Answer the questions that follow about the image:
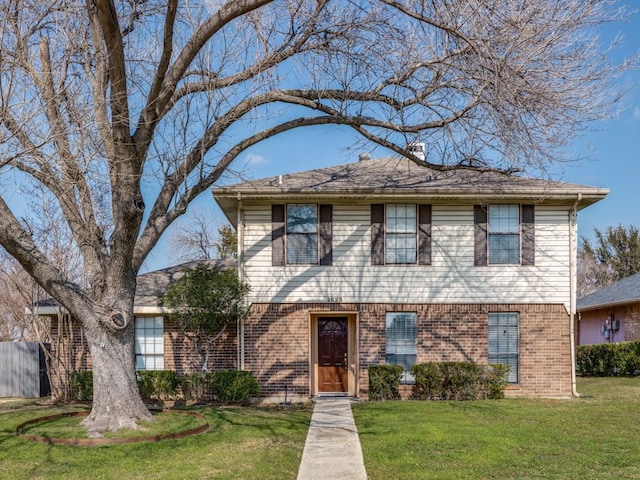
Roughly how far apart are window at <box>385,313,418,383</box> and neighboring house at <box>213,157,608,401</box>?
0.02 metres

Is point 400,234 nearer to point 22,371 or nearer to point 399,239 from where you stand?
point 399,239

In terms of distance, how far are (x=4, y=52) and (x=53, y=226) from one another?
27.5ft

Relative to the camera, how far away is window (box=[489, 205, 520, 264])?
47.3ft

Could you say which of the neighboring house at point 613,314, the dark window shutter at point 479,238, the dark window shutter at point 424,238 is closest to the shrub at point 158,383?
the dark window shutter at point 424,238

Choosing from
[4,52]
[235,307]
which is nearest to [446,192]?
[235,307]

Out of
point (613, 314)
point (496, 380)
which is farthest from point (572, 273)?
point (613, 314)

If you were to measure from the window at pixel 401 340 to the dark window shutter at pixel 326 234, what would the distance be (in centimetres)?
196

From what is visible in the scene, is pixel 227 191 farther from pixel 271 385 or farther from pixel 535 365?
pixel 535 365

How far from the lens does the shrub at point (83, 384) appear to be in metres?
13.9

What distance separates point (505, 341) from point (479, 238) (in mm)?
2478

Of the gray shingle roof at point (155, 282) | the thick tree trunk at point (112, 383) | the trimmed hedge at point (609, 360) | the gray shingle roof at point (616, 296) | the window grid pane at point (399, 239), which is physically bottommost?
Answer: the trimmed hedge at point (609, 360)

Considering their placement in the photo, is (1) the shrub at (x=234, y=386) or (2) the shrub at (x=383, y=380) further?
(2) the shrub at (x=383, y=380)

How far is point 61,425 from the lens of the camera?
989 cm

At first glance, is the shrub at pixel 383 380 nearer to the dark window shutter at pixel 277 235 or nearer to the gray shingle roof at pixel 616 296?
the dark window shutter at pixel 277 235
